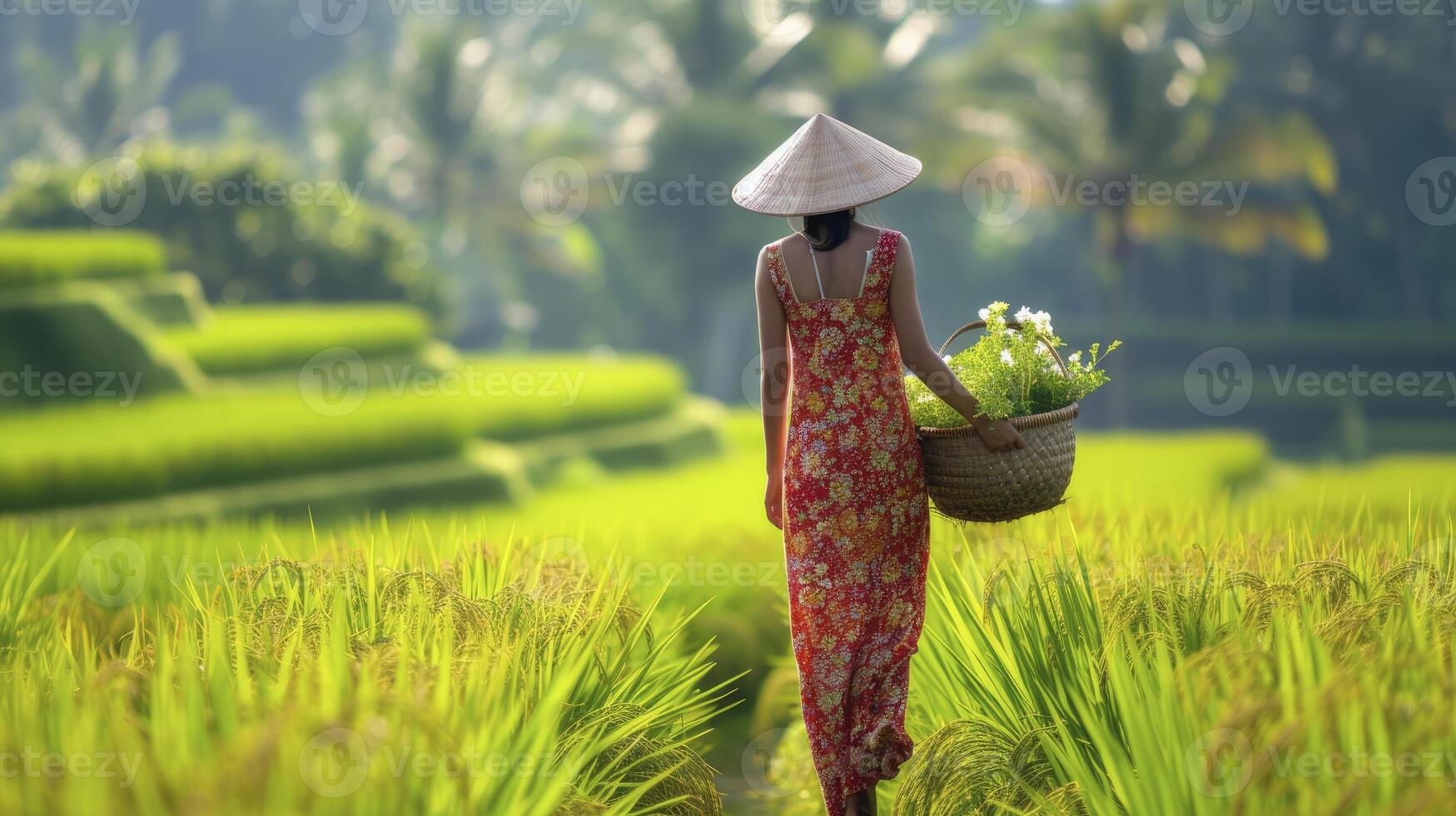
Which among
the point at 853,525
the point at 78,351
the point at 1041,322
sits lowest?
the point at 853,525

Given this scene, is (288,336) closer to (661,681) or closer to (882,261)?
(661,681)

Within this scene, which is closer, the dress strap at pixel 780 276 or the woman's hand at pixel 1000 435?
the woman's hand at pixel 1000 435

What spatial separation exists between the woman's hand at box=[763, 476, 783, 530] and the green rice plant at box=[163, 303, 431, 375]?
9152mm

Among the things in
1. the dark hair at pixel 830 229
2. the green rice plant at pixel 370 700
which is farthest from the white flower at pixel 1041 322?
the green rice plant at pixel 370 700

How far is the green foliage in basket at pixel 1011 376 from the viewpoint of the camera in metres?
3.29

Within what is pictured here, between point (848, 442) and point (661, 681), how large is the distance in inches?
34.1

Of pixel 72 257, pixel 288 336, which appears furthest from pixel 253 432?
pixel 288 336

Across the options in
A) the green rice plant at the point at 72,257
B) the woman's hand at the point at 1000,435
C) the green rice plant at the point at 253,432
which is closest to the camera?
the woman's hand at the point at 1000,435

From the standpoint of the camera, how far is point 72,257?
36.0 ft

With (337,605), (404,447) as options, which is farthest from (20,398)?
(337,605)

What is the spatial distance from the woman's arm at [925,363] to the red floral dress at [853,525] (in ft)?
0.11

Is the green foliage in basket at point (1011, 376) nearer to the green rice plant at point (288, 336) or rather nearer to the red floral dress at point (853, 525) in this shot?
the red floral dress at point (853, 525)

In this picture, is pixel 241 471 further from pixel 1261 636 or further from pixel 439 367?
pixel 1261 636

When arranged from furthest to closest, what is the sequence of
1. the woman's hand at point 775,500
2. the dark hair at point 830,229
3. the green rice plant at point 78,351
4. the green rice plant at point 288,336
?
the green rice plant at point 288,336 → the green rice plant at point 78,351 → the woman's hand at point 775,500 → the dark hair at point 830,229
